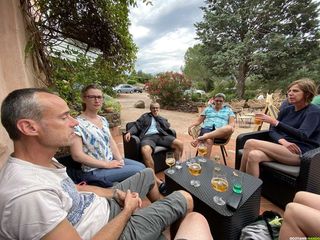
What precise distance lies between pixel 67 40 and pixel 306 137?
318 centimetres

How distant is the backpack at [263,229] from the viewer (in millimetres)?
1495

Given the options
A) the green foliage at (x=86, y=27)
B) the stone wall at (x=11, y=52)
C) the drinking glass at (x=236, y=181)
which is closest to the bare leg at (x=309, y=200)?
the drinking glass at (x=236, y=181)

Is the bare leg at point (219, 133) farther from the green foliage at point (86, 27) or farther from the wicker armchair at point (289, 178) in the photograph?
the green foliage at point (86, 27)

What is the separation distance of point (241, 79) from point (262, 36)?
272 cm

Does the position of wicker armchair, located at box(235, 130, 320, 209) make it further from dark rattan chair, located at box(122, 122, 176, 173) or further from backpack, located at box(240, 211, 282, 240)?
dark rattan chair, located at box(122, 122, 176, 173)

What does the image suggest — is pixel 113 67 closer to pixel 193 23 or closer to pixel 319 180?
pixel 319 180

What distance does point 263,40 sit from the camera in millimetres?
12125

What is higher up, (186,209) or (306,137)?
(306,137)

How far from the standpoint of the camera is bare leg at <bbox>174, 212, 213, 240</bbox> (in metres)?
1.13

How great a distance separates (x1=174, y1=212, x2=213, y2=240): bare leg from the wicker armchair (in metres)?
1.35

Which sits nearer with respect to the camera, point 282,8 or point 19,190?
point 19,190

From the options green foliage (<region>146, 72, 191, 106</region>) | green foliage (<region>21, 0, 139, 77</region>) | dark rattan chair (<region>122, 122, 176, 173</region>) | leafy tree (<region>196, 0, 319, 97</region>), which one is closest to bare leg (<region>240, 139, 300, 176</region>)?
dark rattan chair (<region>122, 122, 176, 173</region>)

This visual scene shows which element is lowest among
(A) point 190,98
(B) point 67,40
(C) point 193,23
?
(A) point 190,98

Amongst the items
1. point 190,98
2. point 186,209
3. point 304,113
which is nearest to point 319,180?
point 304,113
